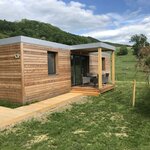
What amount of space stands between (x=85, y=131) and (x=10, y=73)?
5.00m

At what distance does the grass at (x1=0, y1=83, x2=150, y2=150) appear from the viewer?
193 inches

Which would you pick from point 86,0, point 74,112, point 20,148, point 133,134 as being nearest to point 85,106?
point 74,112

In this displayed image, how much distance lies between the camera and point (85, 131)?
5.85m

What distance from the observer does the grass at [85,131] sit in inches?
193

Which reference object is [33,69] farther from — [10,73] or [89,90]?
[89,90]

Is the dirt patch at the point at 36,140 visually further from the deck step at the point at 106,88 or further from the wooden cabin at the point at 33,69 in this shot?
the deck step at the point at 106,88

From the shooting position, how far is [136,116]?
7.49 meters

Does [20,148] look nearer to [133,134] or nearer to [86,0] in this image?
[133,134]

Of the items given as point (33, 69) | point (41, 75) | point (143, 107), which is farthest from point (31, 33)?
point (143, 107)

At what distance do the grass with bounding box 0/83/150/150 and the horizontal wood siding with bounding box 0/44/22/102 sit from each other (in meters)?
2.46

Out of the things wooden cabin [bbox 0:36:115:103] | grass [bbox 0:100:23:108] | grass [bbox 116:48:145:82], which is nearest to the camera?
grass [bbox 0:100:23:108]

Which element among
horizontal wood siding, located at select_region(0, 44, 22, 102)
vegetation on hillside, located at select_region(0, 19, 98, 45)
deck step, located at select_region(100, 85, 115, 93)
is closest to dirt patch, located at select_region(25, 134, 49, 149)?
horizontal wood siding, located at select_region(0, 44, 22, 102)

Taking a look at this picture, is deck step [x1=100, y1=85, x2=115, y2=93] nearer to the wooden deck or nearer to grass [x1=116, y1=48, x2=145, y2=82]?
the wooden deck

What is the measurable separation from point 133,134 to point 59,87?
21.8 feet
